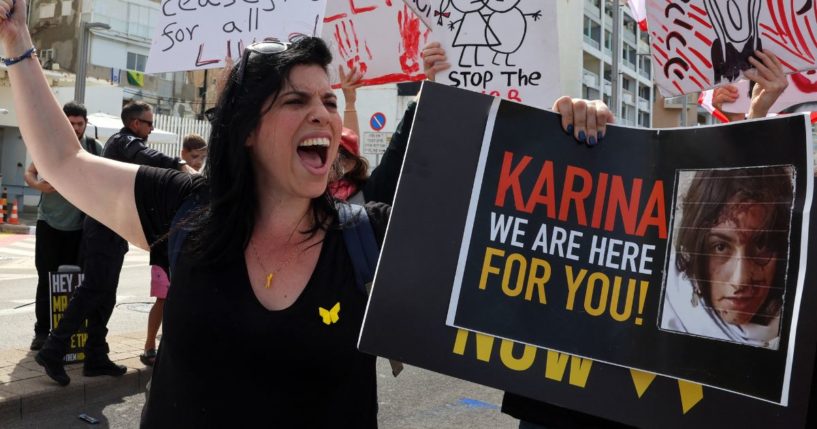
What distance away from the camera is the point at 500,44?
307 centimetres

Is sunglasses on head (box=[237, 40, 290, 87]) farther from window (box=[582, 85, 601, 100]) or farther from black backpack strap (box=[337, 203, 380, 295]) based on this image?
window (box=[582, 85, 601, 100])

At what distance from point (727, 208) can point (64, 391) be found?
4.13 meters

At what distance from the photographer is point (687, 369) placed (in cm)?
157

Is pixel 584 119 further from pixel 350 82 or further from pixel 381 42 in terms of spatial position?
pixel 381 42

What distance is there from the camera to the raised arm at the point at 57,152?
175 centimetres

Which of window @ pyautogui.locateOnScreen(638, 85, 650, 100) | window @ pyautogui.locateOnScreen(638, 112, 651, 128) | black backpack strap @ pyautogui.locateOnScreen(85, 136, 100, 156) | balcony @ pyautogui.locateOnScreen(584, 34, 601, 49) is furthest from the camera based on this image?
window @ pyautogui.locateOnScreen(638, 85, 650, 100)

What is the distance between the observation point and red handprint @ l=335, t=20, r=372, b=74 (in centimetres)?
397

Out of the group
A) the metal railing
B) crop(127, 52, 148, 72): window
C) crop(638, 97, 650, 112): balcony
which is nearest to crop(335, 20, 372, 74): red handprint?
the metal railing

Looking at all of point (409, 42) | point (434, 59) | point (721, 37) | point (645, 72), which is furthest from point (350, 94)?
point (645, 72)

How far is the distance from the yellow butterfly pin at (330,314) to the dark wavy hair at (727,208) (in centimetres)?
79

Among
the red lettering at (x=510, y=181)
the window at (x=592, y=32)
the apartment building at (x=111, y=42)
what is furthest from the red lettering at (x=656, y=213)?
the window at (x=592, y=32)

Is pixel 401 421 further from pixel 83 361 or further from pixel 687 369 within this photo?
pixel 687 369

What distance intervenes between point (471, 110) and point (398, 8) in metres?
2.37

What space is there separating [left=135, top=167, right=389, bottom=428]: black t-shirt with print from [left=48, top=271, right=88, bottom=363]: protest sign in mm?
3672
